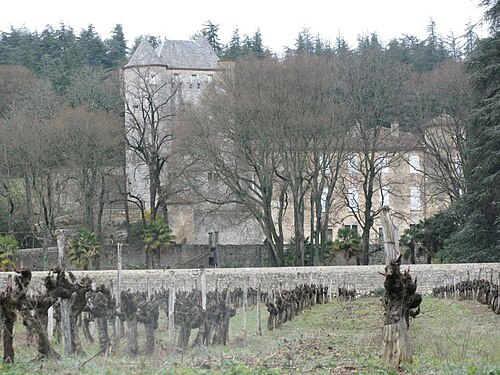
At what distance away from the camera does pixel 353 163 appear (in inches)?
2063

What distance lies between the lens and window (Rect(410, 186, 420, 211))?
58569 millimetres

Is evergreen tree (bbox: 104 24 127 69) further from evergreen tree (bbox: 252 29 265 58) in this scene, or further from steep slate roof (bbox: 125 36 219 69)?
steep slate roof (bbox: 125 36 219 69)

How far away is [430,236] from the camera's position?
4997 centimetres

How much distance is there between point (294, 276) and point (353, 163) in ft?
41.4

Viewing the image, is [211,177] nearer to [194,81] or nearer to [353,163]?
[353,163]

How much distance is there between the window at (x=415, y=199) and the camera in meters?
58.6

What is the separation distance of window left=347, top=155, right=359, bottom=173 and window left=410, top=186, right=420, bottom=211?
16.4 feet

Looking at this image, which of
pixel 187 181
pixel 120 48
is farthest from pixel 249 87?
pixel 120 48

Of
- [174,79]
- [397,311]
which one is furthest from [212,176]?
[397,311]

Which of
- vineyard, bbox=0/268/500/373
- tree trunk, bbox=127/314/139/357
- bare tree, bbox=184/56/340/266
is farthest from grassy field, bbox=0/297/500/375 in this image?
bare tree, bbox=184/56/340/266

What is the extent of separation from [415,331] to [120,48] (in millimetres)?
80102

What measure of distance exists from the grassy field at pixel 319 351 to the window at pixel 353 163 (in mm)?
21342

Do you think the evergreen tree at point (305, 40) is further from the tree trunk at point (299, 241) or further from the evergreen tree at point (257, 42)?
the tree trunk at point (299, 241)

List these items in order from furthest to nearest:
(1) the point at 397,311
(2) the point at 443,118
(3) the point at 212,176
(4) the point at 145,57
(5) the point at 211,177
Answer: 1. (4) the point at 145,57
2. (2) the point at 443,118
3. (5) the point at 211,177
4. (3) the point at 212,176
5. (1) the point at 397,311
